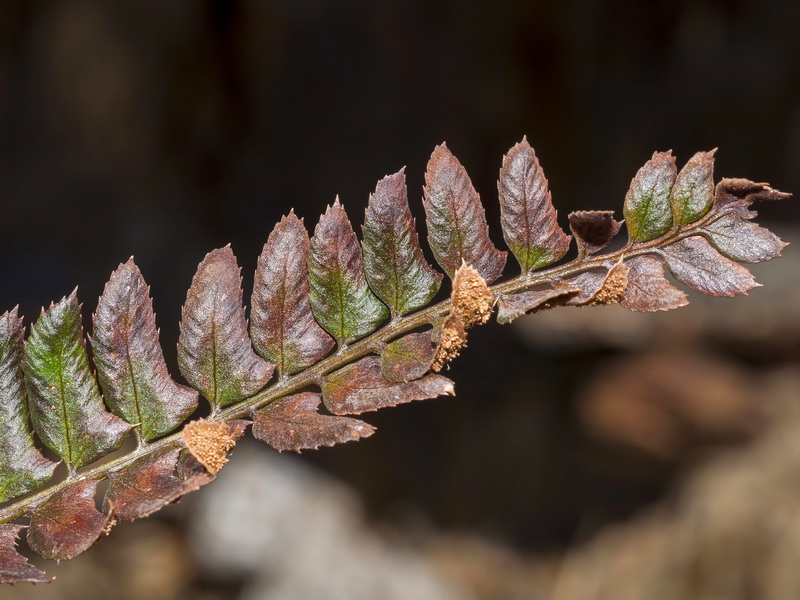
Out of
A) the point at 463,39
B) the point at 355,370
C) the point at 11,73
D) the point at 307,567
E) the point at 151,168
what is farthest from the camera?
the point at 307,567

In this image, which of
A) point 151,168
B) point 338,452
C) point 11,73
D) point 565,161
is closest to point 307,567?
point 338,452

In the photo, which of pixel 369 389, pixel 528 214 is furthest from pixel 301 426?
pixel 528 214

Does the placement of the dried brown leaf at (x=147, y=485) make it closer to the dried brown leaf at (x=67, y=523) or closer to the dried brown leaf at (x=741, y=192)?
the dried brown leaf at (x=67, y=523)

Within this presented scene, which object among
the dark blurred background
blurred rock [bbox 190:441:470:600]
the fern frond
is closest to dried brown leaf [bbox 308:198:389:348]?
the fern frond

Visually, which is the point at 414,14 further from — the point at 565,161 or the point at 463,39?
the point at 565,161

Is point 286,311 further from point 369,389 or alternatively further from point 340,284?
point 369,389

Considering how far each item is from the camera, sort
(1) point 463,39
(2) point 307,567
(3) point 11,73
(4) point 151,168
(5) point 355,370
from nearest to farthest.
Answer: (5) point 355,370
(3) point 11,73
(1) point 463,39
(4) point 151,168
(2) point 307,567

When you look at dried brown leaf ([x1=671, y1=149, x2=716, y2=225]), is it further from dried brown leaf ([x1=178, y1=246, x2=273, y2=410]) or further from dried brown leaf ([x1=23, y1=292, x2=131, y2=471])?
dried brown leaf ([x1=23, y1=292, x2=131, y2=471])
